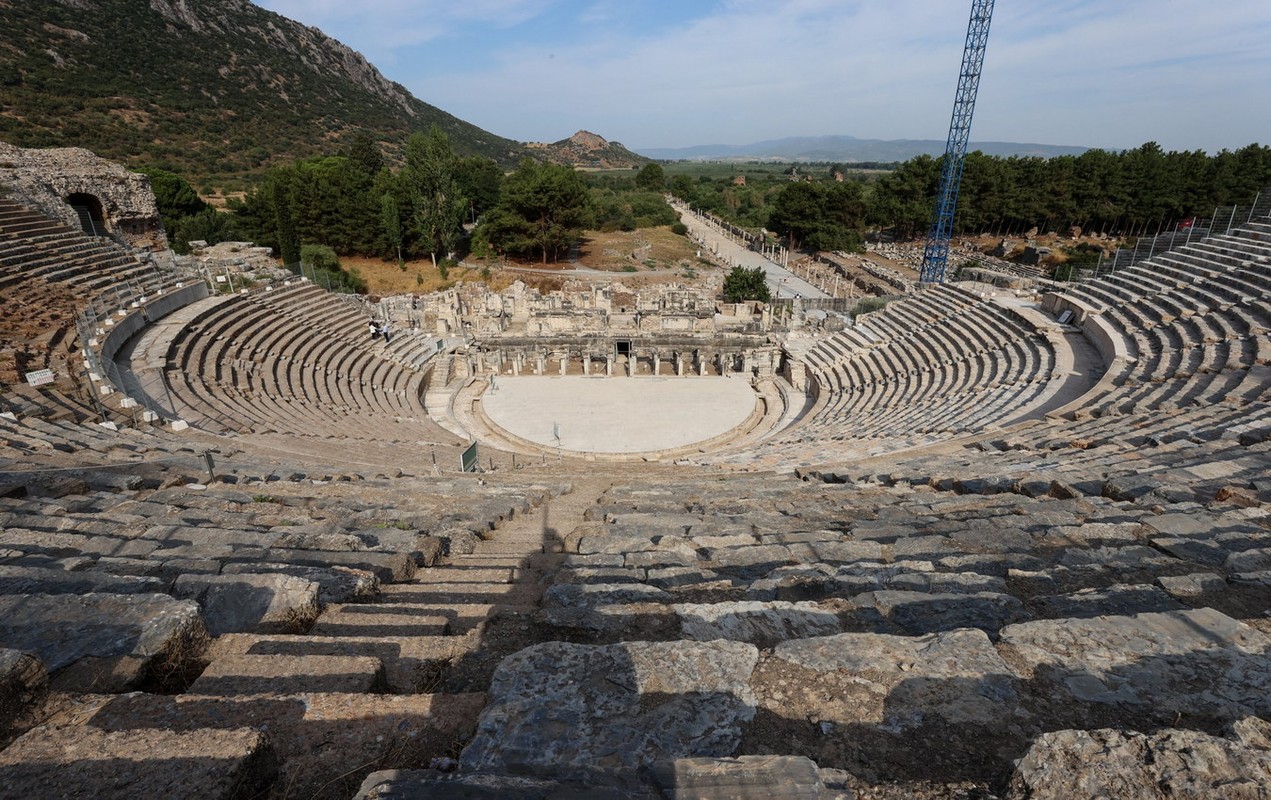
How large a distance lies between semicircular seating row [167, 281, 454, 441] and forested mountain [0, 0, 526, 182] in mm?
43449

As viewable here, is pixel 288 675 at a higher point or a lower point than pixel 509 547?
higher

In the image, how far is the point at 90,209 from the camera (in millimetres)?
29875

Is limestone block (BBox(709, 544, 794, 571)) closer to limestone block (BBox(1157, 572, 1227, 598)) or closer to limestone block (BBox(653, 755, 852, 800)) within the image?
limestone block (BBox(1157, 572, 1227, 598))

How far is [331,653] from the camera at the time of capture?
2.90 metres

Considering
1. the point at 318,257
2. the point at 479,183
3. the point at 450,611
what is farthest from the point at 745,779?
the point at 479,183

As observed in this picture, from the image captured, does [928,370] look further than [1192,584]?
Yes

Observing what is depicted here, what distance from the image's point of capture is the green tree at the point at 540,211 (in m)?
41.6

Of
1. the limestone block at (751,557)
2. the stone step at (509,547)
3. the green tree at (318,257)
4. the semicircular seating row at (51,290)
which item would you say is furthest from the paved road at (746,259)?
the limestone block at (751,557)

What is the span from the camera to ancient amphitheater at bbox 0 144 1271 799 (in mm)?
1939

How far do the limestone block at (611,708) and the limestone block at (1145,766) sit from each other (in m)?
0.96

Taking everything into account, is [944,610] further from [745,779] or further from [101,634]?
[101,634]

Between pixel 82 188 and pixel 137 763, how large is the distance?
38.5m

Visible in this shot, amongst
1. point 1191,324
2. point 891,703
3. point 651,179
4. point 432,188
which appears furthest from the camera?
point 651,179

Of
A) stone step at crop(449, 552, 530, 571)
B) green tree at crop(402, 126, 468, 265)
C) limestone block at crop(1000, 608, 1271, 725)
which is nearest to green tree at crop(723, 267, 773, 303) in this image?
green tree at crop(402, 126, 468, 265)
